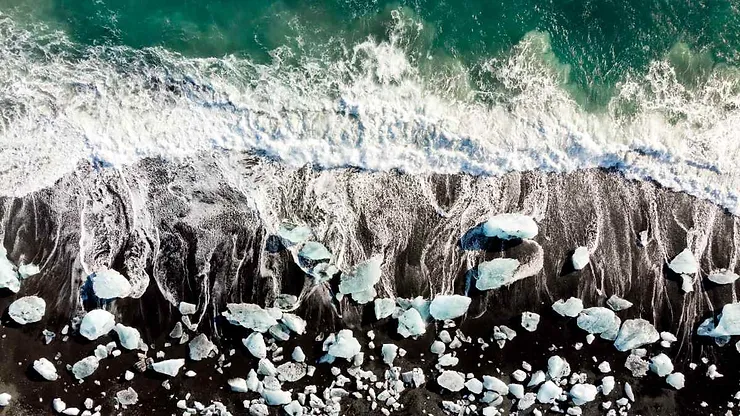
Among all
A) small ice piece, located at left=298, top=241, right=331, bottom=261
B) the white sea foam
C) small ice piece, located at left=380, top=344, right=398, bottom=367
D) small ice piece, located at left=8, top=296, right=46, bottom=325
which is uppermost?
the white sea foam

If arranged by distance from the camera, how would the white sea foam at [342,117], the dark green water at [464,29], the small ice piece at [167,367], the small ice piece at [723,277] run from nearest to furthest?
the small ice piece at [167,367]
the small ice piece at [723,277]
the white sea foam at [342,117]
the dark green water at [464,29]

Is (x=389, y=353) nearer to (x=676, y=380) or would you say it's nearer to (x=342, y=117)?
(x=342, y=117)

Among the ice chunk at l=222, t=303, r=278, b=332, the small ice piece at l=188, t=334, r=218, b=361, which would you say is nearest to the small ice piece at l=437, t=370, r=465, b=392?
the ice chunk at l=222, t=303, r=278, b=332

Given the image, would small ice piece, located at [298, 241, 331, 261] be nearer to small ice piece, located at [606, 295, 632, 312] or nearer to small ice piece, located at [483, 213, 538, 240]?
small ice piece, located at [483, 213, 538, 240]

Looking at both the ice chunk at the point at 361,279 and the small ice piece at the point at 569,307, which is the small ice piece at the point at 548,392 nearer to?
the small ice piece at the point at 569,307

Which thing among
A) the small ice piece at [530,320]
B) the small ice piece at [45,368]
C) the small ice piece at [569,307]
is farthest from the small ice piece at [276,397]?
the small ice piece at [569,307]

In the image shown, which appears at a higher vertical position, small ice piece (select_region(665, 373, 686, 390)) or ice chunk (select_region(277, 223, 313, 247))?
ice chunk (select_region(277, 223, 313, 247))
